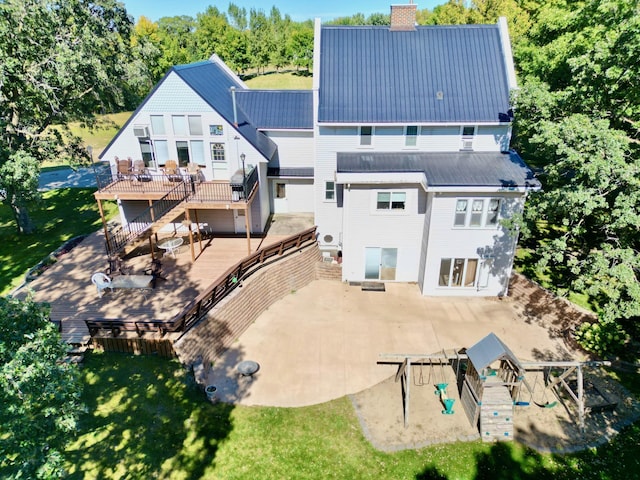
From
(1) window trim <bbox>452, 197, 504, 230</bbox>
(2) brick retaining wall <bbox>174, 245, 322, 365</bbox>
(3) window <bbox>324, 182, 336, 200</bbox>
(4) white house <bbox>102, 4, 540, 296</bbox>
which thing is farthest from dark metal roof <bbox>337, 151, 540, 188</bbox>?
(2) brick retaining wall <bbox>174, 245, 322, 365</bbox>

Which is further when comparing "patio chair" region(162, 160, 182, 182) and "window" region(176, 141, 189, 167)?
"window" region(176, 141, 189, 167)

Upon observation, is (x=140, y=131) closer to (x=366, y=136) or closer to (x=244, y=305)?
(x=244, y=305)

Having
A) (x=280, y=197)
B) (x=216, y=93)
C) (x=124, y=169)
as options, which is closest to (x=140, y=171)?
(x=124, y=169)

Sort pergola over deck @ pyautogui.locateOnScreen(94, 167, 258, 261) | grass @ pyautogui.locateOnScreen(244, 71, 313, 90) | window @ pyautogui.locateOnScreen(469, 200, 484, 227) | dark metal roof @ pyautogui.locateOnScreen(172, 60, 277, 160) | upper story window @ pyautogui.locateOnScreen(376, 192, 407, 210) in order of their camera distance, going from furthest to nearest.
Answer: grass @ pyautogui.locateOnScreen(244, 71, 313, 90), dark metal roof @ pyautogui.locateOnScreen(172, 60, 277, 160), upper story window @ pyautogui.locateOnScreen(376, 192, 407, 210), pergola over deck @ pyautogui.locateOnScreen(94, 167, 258, 261), window @ pyautogui.locateOnScreen(469, 200, 484, 227)

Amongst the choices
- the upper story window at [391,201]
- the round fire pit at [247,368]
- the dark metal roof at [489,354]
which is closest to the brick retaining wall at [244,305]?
the round fire pit at [247,368]

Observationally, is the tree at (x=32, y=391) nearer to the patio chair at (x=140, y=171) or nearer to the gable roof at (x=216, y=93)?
the patio chair at (x=140, y=171)

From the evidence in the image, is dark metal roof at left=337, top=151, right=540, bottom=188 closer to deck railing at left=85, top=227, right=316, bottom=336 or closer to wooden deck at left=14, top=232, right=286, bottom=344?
deck railing at left=85, top=227, right=316, bottom=336
